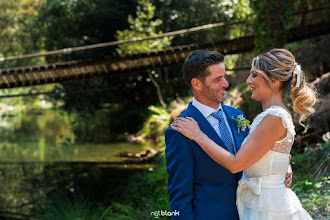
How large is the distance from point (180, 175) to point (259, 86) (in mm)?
551

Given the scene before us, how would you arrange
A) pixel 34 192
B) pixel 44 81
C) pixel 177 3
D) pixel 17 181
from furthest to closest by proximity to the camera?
pixel 177 3 → pixel 44 81 → pixel 17 181 → pixel 34 192

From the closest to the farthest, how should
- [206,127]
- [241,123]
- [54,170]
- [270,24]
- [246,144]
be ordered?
[246,144]
[206,127]
[241,123]
[270,24]
[54,170]

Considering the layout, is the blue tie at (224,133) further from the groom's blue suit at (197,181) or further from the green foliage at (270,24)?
the green foliage at (270,24)

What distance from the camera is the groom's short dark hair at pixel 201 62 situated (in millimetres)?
1901

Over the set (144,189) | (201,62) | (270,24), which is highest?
(270,24)

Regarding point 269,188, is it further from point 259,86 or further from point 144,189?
point 144,189

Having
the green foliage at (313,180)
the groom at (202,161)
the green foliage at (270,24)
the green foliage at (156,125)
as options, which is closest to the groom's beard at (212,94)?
the groom at (202,161)

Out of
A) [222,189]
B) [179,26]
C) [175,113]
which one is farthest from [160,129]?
[222,189]

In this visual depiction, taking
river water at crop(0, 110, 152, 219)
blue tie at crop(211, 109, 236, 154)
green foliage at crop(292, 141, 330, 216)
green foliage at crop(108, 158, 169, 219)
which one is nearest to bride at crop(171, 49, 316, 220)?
blue tie at crop(211, 109, 236, 154)

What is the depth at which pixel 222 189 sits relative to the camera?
1900 millimetres

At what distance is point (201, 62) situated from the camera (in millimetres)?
1915

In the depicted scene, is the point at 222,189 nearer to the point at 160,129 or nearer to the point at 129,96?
the point at 160,129

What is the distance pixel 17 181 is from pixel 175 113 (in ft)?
13.5

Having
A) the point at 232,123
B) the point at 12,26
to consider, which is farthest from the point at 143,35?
the point at 12,26
